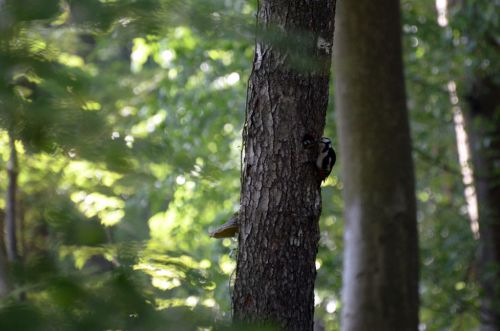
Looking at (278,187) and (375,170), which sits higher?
(375,170)

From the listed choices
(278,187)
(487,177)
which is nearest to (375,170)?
(487,177)

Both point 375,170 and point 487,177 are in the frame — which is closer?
point 375,170

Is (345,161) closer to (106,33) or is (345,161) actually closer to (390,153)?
(390,153)

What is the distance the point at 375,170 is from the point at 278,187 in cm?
364

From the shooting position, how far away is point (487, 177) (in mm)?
9492

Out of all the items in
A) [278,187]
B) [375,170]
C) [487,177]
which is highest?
[487,177]

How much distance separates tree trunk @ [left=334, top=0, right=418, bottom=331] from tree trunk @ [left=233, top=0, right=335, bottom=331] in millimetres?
3488

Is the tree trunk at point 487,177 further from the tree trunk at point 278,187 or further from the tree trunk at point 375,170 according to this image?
the tree trunk at point 278,187

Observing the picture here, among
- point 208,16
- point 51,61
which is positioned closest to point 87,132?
point 51,61

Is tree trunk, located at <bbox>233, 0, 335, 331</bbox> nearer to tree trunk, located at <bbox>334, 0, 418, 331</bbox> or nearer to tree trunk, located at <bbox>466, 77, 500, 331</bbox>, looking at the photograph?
tree trunk, located at <bbox>334, 0, 418, 331</bbox>

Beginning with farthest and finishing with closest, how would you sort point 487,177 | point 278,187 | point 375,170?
point 487,177 < point 375,170 < point 278,187

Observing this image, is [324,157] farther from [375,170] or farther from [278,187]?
[375,170]

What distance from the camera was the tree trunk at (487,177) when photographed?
909 centimetres

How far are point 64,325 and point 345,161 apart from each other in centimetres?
547
